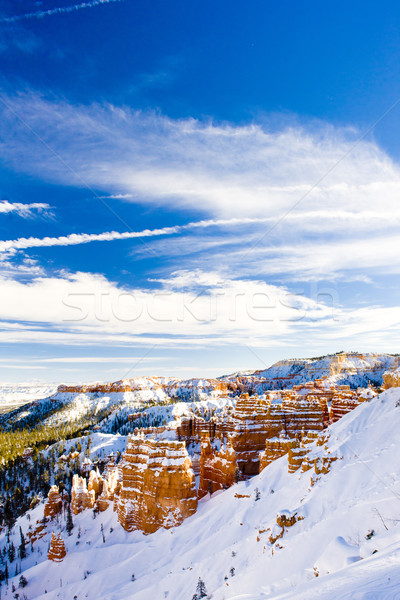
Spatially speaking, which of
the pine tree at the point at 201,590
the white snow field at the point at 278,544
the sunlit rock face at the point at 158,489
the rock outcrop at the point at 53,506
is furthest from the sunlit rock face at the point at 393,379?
the rock outcrop at the point at 53,506

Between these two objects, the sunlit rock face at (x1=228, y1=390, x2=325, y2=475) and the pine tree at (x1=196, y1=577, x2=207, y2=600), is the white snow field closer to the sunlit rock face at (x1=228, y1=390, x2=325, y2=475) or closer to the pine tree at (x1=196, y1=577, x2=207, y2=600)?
the pine tree at (x1=196, y1=577, x2=207, y2=600)

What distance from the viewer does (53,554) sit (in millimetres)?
39469

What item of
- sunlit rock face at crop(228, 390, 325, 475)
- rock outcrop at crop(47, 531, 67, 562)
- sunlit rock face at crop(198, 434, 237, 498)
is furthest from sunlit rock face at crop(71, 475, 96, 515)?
sunlit rock face at crop(228, 390, 325, 475)

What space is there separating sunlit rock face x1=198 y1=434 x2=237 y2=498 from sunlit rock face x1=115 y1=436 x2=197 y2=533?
3910 millimetres

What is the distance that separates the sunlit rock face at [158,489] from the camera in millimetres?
38000

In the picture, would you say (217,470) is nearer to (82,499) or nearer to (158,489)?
(158,489)

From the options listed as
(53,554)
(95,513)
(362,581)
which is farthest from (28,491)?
(362,581)

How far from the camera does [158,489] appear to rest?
39062 millimetres

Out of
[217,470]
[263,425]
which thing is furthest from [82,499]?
[263,425]

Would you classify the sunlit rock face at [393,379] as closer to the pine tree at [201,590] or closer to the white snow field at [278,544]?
the white snow field at [278,544]

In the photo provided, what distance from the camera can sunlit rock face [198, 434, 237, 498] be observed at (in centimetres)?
4078

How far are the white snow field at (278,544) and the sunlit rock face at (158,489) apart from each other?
4.62 feet

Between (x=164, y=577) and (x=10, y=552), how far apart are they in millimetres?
44889

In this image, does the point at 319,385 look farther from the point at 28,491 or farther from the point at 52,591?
the point at 28,491
